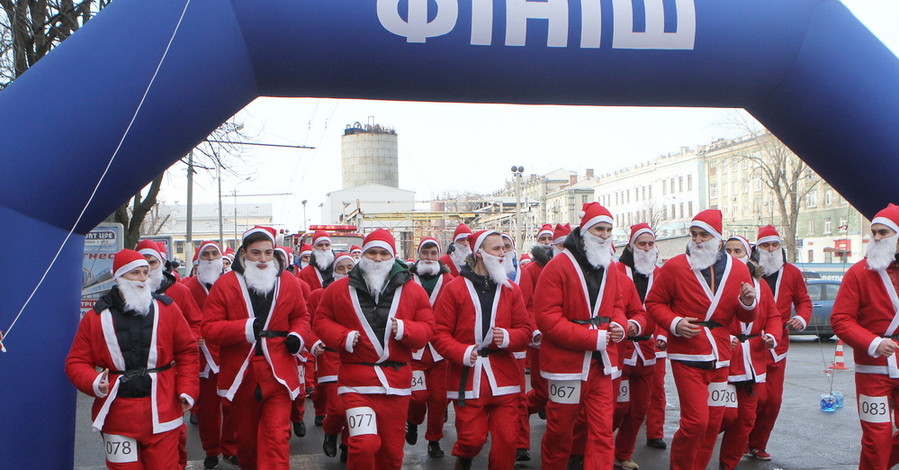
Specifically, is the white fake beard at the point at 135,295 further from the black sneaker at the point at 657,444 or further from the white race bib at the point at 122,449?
the black sneaker at the point at 657,444

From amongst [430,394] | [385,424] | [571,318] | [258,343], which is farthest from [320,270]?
[571,318]

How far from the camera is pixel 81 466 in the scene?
792cm

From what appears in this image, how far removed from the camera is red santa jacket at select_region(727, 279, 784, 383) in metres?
7.14

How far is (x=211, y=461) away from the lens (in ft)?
26.2

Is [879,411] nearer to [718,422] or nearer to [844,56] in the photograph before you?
[718,422]

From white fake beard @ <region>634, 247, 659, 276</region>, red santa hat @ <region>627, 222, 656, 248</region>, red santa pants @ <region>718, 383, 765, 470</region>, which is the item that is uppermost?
red santa hat @ <region>627, 222, 656, 248</region>

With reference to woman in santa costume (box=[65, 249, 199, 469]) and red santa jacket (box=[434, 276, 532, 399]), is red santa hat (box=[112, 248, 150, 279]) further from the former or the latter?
red santa jacket (box=[434, 276, 532, 399])

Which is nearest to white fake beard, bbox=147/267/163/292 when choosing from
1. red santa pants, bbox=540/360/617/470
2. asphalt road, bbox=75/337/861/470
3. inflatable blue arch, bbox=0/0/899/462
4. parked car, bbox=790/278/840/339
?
asphalt road, bbox=75/337/861/470

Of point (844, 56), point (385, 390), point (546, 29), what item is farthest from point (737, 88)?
point (385, 390)

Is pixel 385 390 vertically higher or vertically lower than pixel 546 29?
lower

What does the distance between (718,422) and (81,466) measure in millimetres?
5705

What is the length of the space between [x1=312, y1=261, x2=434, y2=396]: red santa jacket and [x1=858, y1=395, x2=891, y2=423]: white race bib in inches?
127

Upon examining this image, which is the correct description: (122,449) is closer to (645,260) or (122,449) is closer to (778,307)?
(645,260)

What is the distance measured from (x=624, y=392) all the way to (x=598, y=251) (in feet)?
6.37
